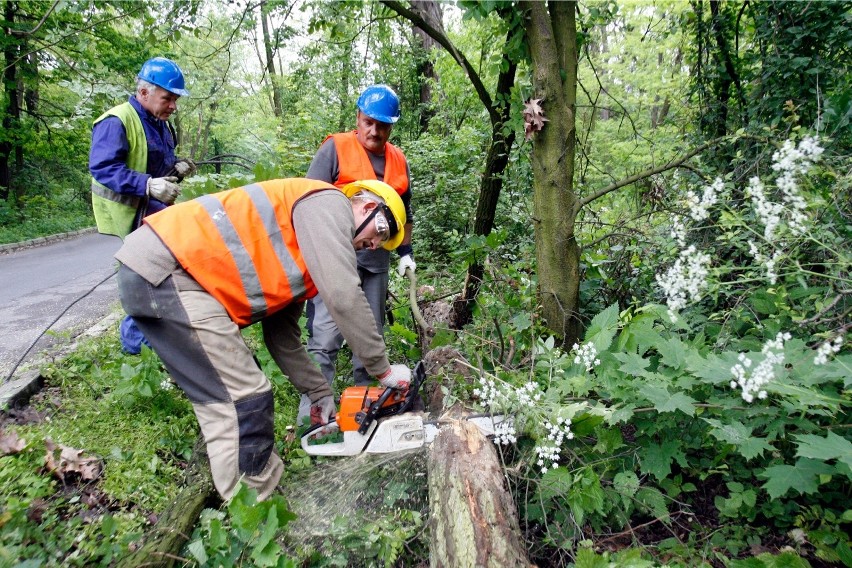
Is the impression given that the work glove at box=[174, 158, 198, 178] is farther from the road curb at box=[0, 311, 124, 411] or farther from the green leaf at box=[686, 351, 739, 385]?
the green leaf at box=[686, 351, 739, 385]

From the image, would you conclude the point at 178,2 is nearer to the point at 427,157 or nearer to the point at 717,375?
the point at 427,157

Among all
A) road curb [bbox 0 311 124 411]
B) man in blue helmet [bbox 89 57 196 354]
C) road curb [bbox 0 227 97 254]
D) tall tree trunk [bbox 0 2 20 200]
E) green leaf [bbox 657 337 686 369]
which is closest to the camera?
green leaf [bbox 657 337 686 369]

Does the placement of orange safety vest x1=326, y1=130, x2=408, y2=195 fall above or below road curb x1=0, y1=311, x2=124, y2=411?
above

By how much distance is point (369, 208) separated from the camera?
2.41m

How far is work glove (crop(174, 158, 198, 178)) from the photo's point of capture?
3.49 meters

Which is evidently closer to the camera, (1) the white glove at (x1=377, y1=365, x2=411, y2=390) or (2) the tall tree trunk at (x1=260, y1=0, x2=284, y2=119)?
(1) the white glove at (x1=377, y1=365, x2=411, y2=390)

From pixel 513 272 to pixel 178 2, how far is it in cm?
322

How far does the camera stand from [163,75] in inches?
123

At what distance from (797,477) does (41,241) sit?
1365cm

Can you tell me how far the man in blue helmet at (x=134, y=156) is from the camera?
3046 mm

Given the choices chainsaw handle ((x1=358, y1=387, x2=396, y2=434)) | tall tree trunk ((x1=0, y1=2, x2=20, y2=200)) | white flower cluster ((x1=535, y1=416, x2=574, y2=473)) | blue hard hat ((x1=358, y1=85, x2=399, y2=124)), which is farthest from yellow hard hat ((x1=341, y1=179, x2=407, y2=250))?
tall tree trunk ((x1=0, y1=2, x2=20, y2=200))

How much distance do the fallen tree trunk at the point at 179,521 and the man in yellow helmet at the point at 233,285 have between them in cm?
10

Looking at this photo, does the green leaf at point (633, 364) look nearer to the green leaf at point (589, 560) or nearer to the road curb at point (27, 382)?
the green leaf at point (589, 560)

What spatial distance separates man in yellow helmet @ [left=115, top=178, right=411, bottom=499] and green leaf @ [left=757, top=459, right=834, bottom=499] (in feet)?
5.33
